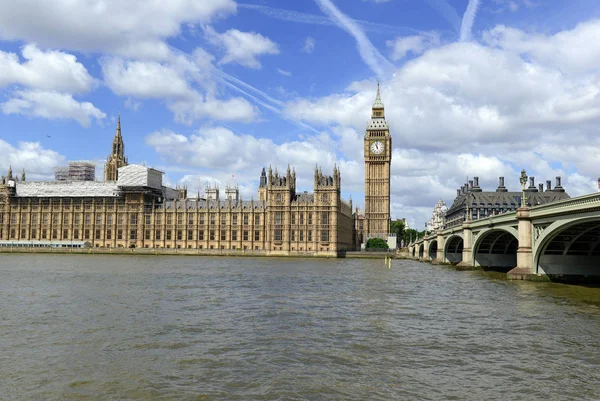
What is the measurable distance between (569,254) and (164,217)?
105029 mm

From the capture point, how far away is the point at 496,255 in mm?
66750

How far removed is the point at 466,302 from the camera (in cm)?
3328

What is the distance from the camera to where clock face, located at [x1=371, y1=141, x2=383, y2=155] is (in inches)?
6334

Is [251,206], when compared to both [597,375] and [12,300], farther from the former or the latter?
[597,375]

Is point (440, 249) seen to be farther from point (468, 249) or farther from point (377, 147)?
point (377, 147)

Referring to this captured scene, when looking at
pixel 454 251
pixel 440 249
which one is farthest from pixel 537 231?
pixel 454 251

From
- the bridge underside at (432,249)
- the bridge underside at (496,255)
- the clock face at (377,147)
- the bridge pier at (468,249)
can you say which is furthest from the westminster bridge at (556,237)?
the clock face at (377,147)

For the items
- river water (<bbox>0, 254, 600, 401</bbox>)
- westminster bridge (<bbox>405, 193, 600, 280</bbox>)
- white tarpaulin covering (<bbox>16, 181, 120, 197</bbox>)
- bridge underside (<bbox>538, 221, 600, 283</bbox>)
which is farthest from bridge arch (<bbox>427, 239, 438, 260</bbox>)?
white tarpaulin covering (<bbox>16, 181, 120, 197</bbox>)

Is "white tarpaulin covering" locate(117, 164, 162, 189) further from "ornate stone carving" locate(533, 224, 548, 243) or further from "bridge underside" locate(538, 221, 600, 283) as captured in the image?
"ornate stone carving" locate(533, 224, 548, 243)

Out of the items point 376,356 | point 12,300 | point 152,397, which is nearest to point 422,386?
point 376,356

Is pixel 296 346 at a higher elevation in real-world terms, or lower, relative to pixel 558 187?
lower

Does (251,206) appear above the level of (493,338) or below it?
above

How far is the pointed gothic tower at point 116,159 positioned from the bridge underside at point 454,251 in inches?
4430

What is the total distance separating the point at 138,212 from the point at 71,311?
113 meters
